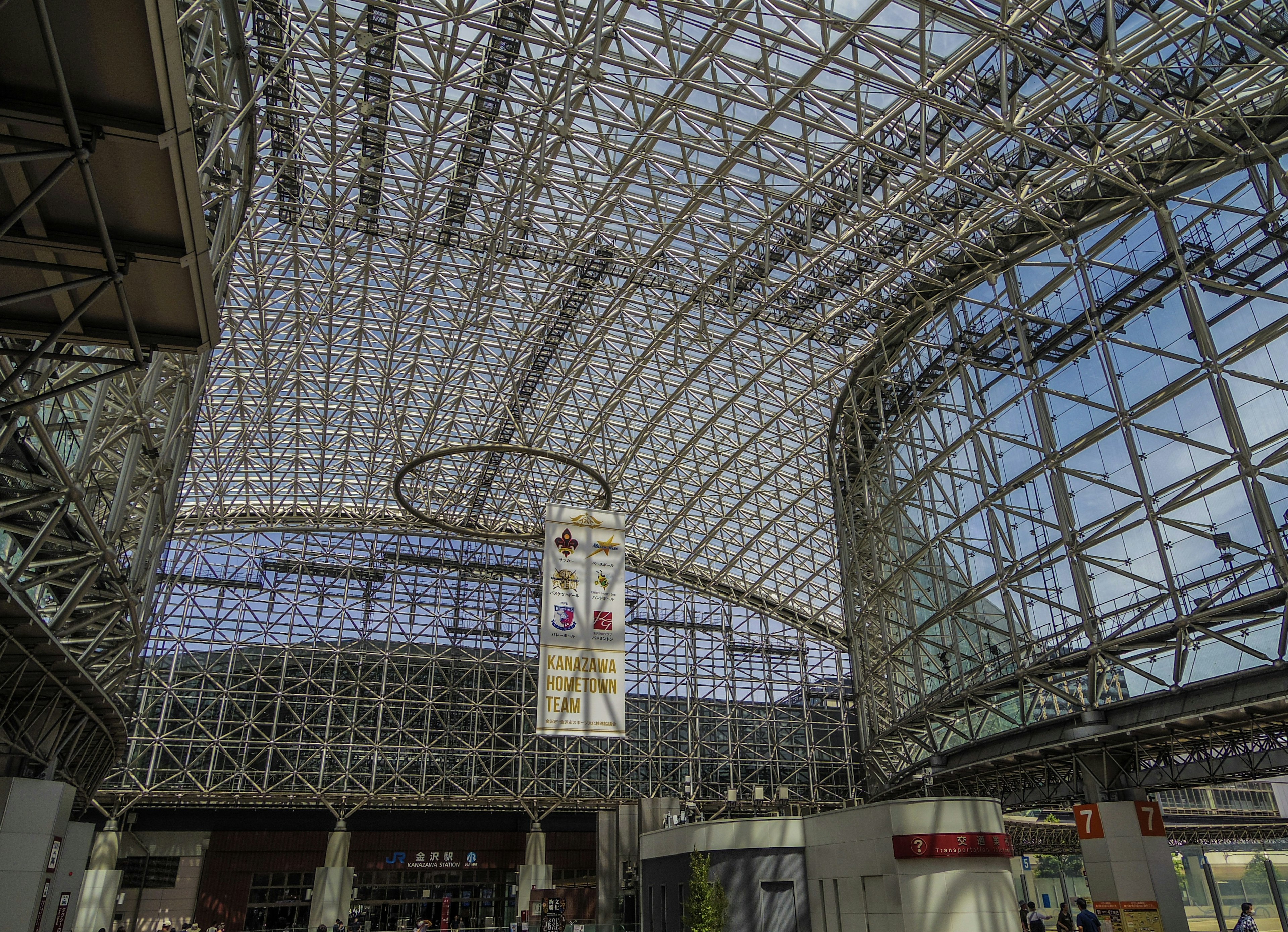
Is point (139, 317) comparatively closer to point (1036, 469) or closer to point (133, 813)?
point (1036, 469)

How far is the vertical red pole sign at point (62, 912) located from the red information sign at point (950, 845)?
61.0 feet

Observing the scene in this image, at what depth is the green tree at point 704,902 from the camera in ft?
66.5

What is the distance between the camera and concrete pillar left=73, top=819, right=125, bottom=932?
39.1 m

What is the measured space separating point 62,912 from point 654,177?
25.7 m

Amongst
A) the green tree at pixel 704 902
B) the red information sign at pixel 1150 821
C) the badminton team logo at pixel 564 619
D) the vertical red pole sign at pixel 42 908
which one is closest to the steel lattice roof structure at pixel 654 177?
the badminton team logo at pixel 564 619

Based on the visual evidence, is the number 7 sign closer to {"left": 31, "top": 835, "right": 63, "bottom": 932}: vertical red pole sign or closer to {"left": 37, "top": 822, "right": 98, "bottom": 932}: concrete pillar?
{"left": 31, "top": 835, "right": 63, "bottom": 932}: vertical red pole sign

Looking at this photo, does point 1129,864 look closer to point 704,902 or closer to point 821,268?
point 704,902

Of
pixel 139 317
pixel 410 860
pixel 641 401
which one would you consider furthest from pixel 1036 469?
pixel 410 860

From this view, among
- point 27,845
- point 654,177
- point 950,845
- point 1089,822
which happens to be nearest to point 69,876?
point 27,845

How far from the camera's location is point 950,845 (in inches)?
707

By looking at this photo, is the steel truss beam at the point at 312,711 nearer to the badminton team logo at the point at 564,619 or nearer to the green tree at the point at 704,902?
the green tree at the point at 704,902

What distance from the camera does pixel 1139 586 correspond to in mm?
23969

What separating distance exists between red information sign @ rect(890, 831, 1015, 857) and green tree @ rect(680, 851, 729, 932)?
475 centimetres

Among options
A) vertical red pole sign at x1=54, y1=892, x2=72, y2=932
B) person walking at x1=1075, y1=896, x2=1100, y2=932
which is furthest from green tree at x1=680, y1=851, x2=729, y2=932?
vertical red pole sign at x1=54, y1=892, x2=72, y2=932
